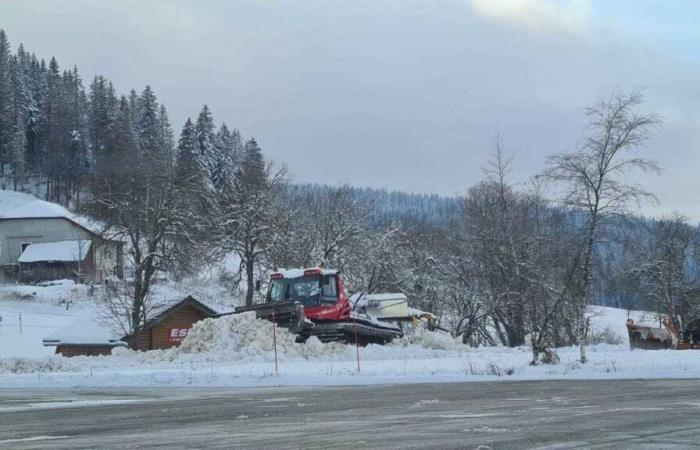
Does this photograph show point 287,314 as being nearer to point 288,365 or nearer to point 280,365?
point 280,365

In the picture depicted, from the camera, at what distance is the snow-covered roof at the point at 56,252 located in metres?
88.7

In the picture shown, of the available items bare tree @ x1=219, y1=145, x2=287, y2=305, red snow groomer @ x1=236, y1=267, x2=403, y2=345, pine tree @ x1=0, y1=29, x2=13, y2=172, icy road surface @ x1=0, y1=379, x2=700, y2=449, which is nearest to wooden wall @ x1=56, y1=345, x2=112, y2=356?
bare tree @ x1=219, y1=145, x2=287, y2=305

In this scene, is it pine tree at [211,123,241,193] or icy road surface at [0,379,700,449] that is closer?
icy road surface at [0,379,700,449]

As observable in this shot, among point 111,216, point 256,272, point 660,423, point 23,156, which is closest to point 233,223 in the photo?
point 256,272

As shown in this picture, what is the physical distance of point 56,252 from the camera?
89188mm

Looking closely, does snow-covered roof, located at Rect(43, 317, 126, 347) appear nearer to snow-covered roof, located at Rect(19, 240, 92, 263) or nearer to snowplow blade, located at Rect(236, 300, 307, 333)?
snowplow blade, located at Rect(236, 300, 307, 333)

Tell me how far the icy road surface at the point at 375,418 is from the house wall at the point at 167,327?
3001 cm

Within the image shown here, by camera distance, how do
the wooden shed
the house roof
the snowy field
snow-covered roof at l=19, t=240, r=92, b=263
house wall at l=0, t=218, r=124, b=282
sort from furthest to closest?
house wall at l=0, t=218, r=124, b=282
snow-covered roof at l=19, t=240, r=92, b=263
the wooden shed
the house roof
the snowy field

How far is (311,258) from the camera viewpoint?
66.2 metres

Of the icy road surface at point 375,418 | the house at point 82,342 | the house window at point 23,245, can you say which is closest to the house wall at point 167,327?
the house at point 82,342

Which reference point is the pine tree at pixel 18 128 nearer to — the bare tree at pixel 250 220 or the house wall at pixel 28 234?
the house wall at pixel 28 234

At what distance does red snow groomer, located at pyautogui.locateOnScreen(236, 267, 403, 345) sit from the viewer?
29.1m

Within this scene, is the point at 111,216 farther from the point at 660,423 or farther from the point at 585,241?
the point at 660,423

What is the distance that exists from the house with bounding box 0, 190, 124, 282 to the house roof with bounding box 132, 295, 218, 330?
4071 centimetres
